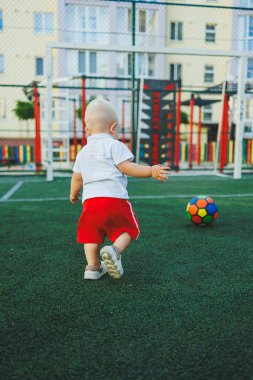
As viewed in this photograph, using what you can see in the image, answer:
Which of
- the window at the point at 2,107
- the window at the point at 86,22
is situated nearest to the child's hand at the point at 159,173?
the window at the point at 86,22

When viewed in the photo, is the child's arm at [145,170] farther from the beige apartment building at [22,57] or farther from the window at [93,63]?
the window at [93,63]

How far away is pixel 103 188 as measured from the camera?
2.19 meters

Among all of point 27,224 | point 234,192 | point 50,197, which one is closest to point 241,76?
point 234,192

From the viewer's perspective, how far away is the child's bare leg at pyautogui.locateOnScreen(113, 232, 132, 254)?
7.08ft

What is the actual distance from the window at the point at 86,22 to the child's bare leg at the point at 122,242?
18.4 m

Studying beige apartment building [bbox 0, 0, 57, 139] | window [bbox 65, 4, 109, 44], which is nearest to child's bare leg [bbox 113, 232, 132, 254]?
beige apartment building [bbox 0, 0, 57, 139]

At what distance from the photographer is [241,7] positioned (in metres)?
8.62

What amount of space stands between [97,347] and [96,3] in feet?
68.1

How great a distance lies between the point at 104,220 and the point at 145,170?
356mm

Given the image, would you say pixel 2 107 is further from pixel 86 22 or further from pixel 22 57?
pixel 86 22

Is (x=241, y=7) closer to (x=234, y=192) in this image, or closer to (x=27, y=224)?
(x=234, y=192)

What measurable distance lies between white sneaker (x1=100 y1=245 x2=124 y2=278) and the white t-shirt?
1.03 feet

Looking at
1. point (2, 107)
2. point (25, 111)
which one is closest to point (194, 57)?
point (25, 111)

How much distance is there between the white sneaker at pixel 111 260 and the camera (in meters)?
2.03
